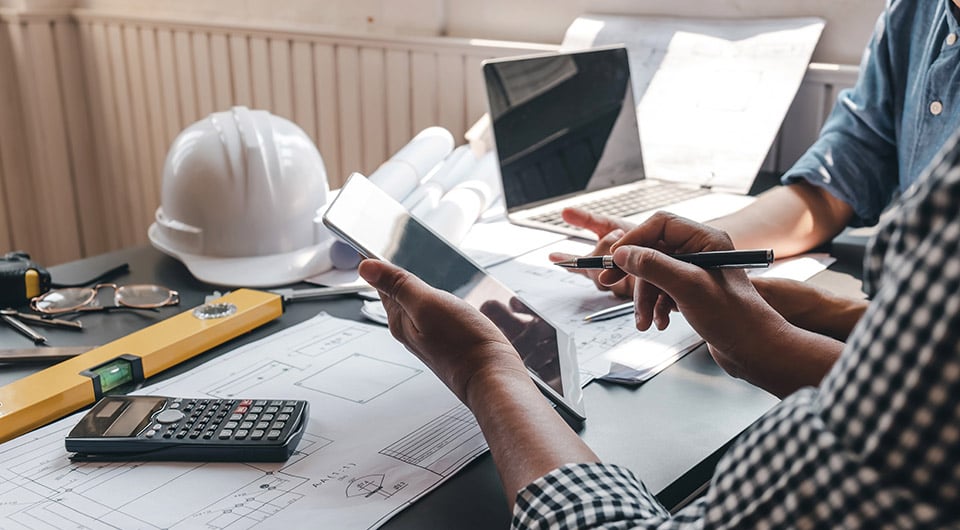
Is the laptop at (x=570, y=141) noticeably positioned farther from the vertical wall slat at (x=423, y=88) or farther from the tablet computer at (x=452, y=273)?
the vertical wall slat at (x=423, y=88)

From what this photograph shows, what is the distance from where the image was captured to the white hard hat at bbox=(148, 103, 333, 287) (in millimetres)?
1159

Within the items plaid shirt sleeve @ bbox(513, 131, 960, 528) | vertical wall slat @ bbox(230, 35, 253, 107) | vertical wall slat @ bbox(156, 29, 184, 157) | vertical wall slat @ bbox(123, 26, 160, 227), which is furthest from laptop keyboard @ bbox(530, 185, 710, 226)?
vertical wall slat @ bbox(123, 26, 160, 227)

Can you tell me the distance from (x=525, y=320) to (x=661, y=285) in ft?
0.47

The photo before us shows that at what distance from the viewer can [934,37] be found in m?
1.23

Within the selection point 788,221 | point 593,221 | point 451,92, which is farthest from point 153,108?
point 788,221

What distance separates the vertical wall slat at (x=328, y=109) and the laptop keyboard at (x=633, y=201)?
87cm

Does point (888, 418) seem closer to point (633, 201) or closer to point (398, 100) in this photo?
point (633, 201)

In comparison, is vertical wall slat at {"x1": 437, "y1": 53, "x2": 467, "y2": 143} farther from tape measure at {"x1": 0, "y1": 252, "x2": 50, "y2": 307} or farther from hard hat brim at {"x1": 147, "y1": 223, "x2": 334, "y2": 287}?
tape measure at {"x1": 0, "y1": 252, "x2": 50, "y2": 307}

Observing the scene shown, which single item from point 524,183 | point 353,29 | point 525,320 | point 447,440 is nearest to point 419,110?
point 353,29

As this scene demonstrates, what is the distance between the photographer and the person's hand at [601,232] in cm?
109

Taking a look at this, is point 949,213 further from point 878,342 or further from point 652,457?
point 652,457

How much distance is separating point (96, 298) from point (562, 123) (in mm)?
737

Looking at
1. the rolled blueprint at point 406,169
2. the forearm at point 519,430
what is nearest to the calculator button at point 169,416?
the forearm at point 519,430

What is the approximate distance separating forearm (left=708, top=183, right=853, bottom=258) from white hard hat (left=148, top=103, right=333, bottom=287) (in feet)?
1.81
